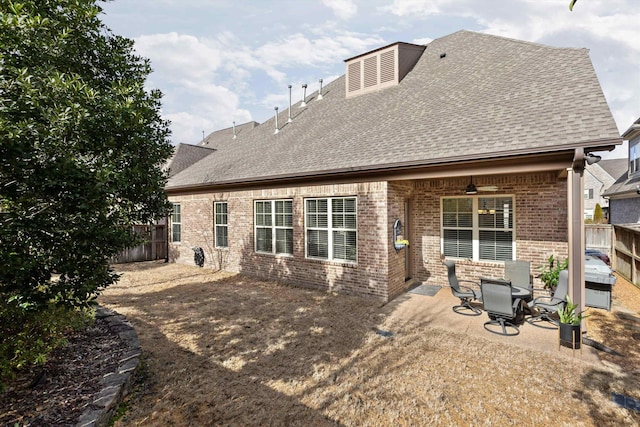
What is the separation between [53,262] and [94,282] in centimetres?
47

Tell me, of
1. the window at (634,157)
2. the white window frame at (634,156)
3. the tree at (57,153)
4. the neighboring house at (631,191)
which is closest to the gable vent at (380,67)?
the tree at (57,153)

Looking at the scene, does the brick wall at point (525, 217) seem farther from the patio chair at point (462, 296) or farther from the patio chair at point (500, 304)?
the patio chair at point (500, 304)

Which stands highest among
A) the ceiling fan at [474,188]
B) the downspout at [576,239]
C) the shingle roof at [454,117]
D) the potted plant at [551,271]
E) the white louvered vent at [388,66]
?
the white louvered vent at [388,66]

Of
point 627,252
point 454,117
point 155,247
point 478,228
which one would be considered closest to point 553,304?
point 478,228

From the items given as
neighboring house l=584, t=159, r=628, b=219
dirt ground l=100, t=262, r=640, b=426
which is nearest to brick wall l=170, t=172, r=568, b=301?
dirt ground l=100, t=262, r=640, b=426

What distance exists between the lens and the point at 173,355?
486cm

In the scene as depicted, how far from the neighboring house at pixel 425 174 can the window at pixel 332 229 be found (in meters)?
0.03

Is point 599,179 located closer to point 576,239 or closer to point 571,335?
point 576,239

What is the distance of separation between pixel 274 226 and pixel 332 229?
236 cm

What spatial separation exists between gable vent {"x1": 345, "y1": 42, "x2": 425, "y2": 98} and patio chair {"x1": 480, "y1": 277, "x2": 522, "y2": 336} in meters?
8.35

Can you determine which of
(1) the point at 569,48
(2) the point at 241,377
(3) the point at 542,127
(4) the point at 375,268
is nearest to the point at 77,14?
(2) the point at 241,377

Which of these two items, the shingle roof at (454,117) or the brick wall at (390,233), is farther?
the brick wall at (390,233)

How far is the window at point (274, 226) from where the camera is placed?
384 inches

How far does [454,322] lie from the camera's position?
6254mm
